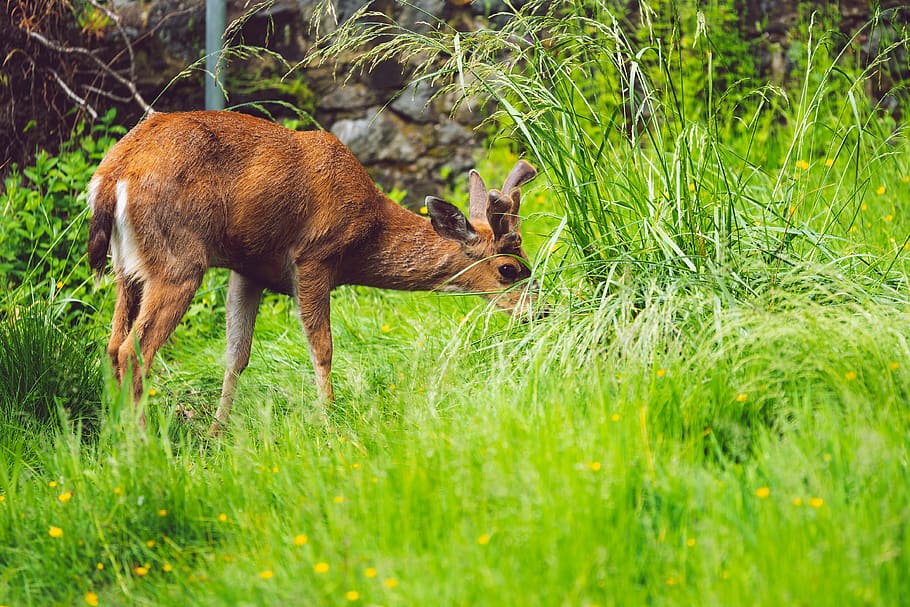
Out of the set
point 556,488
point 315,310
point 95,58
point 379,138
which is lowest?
point 315,310

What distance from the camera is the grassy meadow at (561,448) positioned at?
2.74 metres

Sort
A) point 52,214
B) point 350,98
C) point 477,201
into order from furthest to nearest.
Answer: point 350,98 < point 52,214 < point 477,201

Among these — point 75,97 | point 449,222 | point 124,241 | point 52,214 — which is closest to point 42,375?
point 124,241

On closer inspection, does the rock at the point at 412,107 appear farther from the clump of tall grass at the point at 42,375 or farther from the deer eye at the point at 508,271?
the clump of tall grass at the point at 42,375

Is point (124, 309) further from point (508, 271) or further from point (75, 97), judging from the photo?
point (75, 97)

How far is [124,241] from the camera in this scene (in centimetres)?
475

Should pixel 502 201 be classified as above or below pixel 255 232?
above

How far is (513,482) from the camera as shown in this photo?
304cm

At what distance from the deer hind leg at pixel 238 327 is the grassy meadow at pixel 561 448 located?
0.13 meters

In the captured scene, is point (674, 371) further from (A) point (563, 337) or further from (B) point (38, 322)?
(B) point (38, 322)

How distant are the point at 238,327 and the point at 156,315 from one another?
30.5 inches

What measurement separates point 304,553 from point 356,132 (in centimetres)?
556

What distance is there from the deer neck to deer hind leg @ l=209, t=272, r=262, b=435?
505mm

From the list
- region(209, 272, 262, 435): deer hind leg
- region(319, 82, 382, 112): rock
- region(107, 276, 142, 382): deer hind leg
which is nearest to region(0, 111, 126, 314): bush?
region(209, 272, 262, 435): deer hind leg
